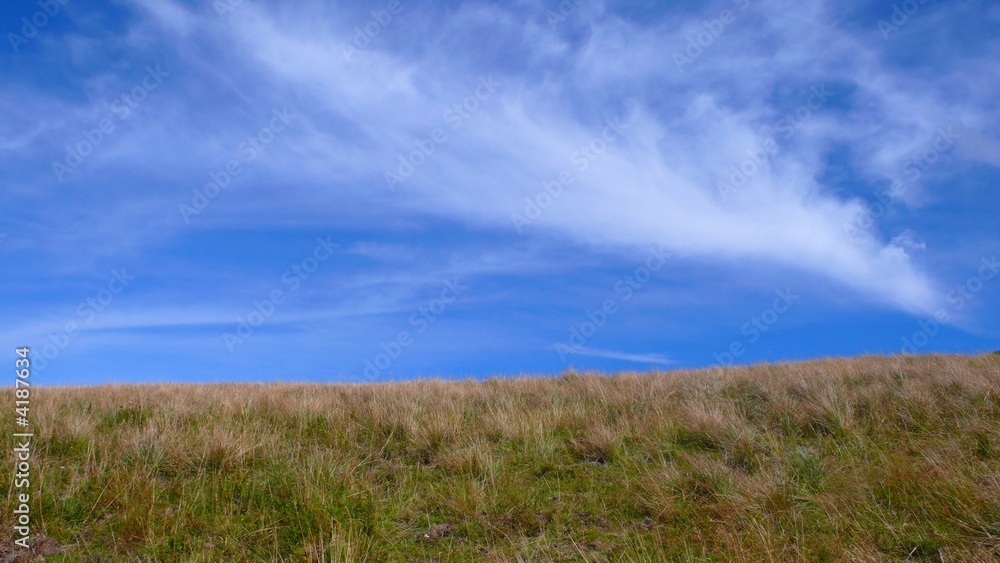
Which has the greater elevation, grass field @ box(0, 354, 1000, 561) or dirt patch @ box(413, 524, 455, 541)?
grass field @ box(0, 354, 1000, 561)

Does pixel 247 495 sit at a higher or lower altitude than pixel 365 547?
higher

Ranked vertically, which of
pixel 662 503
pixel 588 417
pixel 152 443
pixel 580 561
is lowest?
pixel 580 561

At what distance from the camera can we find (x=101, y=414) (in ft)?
29.1

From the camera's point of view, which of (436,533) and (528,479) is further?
(528,479)

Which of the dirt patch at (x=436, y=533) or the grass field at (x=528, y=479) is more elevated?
the grass field at (x=528, y=479)

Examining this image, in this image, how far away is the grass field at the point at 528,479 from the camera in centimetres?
517

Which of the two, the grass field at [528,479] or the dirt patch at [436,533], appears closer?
the grass field at [528,479]

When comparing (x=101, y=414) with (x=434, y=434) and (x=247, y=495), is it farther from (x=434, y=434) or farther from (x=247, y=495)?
(x=434, y=434)

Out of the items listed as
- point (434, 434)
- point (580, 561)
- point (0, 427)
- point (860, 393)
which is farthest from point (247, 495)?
point (860, 393)

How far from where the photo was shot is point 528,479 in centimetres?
681

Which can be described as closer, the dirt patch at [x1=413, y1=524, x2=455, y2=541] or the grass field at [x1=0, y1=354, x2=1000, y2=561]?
the grass field at [x1=0, y1=354, x2=1000, y2=561]

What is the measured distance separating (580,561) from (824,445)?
15.0ft

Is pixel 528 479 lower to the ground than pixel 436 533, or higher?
higher

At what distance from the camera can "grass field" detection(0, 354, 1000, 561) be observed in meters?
5.17
